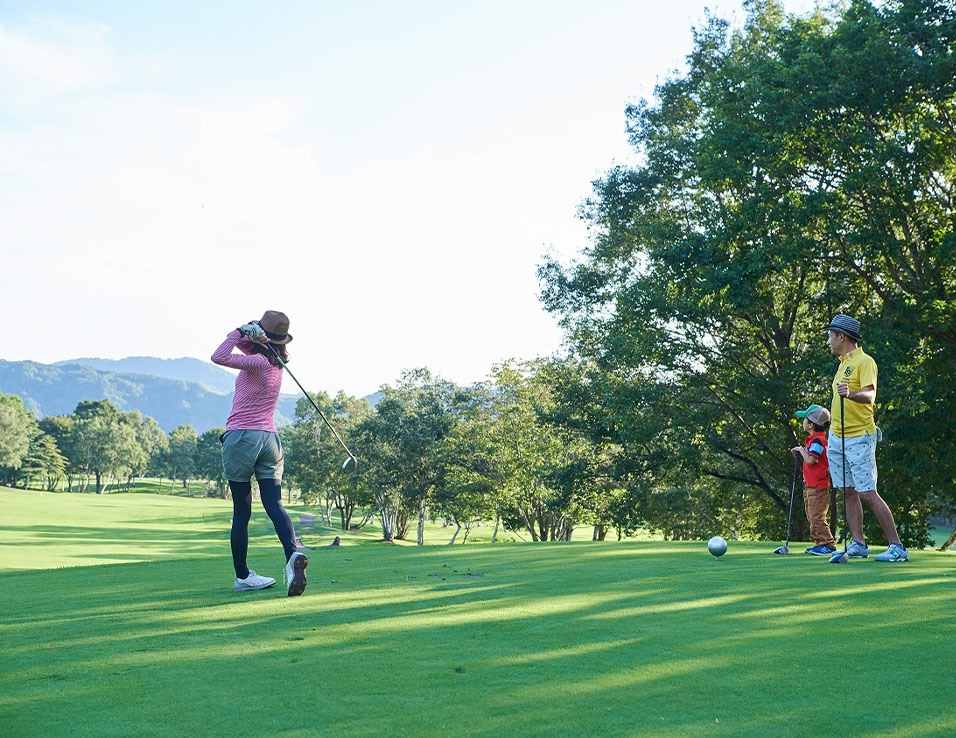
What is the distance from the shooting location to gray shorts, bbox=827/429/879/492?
8188 millimetres

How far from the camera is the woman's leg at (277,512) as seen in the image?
Answer: 6578 mm

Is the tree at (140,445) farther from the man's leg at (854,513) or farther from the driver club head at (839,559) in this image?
the driver club head at (839,559)

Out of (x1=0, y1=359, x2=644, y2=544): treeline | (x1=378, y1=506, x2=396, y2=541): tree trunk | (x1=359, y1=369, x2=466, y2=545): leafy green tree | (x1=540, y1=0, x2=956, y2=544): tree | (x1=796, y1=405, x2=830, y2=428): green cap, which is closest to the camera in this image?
(x1=796, y1=405, x2=830, y2=428): green cap

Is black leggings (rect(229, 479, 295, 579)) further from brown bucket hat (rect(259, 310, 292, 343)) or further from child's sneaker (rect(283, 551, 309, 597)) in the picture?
brown bucket hat (rect(259, 310, 292, 343))

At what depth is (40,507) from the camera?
62.9 meters

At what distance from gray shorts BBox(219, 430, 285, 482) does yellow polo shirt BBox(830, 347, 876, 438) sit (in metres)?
5.89

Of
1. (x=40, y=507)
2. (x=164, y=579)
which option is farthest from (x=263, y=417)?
(x=40, y=507)

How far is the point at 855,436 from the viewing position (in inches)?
328

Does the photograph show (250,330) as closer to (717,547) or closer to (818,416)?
(717,547)

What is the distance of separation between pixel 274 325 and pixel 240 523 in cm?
182

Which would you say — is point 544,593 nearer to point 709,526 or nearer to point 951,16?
point 951,16

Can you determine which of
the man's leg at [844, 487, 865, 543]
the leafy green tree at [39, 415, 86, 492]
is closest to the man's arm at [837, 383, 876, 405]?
the man's leg at [844, 487, 865, 543]

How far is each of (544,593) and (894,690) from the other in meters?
3.00

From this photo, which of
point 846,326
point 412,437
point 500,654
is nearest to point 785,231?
point 846,326
